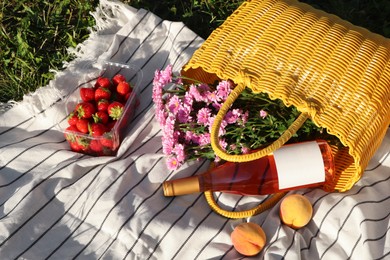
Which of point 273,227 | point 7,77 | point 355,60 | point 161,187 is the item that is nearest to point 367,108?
point 355,60

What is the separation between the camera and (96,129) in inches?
67.4

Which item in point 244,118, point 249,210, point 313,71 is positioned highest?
point 313,71

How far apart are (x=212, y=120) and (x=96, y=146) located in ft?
1.32

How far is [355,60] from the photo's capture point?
151cm

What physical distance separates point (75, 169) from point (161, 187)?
0.26 m

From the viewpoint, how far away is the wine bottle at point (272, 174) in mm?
1501

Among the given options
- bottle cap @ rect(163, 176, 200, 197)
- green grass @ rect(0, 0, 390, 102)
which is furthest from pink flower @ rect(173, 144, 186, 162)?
green grass @ rect(0, 0, 390, 102)

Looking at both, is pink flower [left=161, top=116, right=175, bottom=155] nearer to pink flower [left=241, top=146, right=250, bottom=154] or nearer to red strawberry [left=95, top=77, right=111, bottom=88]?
pink flower [left=241, top=146, right=250, bottom=154]

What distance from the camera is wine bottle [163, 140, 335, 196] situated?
1501 millimetres

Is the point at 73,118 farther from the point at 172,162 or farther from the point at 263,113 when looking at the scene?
the point at 263,113

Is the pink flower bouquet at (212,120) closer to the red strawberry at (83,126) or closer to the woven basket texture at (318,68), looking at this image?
the woven basket texture at (318,68)

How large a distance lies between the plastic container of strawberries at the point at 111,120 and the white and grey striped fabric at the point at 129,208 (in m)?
0.03

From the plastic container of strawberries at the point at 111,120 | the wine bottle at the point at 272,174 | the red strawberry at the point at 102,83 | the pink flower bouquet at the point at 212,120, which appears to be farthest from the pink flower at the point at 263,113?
the red strawberry at the point at 102,83

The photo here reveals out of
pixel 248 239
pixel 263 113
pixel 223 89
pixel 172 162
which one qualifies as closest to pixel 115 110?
pixel 172 162
